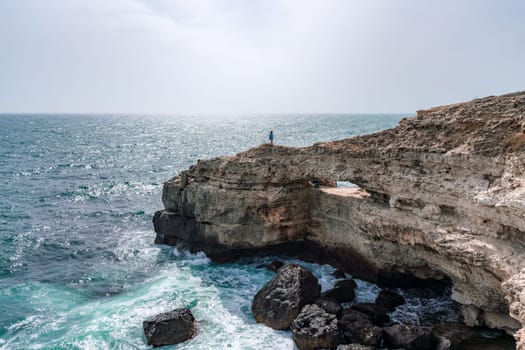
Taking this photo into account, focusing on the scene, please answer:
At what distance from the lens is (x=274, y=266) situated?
22.2 meters

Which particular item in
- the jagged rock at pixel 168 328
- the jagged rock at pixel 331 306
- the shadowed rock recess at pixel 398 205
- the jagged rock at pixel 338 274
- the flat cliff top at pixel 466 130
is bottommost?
the jagged rock at pixel 168 328

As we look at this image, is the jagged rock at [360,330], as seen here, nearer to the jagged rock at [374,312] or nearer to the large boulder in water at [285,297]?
the jagged rock at [374,312]

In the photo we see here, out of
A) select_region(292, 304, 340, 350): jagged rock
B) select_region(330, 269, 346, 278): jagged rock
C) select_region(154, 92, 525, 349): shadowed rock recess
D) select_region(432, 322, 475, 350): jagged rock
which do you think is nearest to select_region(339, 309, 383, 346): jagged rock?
select_region(292, 304, 340, 350): jagged rock

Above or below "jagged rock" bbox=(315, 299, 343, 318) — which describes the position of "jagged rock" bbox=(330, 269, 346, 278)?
below

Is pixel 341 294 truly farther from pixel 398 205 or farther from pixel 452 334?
pixel 398 205

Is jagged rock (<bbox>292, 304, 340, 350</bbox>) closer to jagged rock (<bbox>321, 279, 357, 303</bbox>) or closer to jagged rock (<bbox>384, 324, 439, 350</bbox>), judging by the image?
jagged rock (<bbox>384, 324, 439, 350</bbox>)

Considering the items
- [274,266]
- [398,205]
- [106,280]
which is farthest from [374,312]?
[106,280]

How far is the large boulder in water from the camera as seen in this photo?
53.6 feet

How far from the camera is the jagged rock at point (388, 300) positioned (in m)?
17.2

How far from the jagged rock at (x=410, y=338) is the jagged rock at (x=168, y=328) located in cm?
803

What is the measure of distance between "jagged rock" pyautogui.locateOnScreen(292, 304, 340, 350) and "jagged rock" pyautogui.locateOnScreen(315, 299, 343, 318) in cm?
89

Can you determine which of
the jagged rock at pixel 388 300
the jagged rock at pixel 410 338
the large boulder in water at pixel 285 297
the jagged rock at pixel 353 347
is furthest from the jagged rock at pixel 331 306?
the jagged rock at pixel 353 347

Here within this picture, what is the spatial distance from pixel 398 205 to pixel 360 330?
5865 millimetres

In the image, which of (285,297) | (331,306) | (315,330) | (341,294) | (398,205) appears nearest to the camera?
(315,330)
